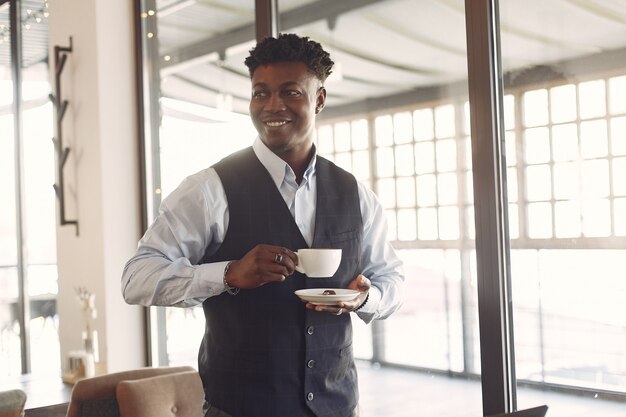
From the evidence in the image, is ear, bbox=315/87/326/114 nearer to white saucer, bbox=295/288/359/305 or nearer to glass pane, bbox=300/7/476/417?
white saucer, bbox=295/288/359/305

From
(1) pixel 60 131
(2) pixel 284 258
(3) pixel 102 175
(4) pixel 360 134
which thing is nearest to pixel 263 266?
(2) pixel 284 258

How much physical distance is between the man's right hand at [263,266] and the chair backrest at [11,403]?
2.78 feet

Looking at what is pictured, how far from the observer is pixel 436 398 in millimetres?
2676

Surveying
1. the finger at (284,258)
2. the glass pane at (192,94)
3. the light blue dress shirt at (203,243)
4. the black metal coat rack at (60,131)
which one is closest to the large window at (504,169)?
the glass pane at (192,94)

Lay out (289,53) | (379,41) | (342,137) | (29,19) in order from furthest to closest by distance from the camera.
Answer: (29,19) → (342,137) → (379,41) → (289,53)

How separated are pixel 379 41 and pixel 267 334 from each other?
1.45 m

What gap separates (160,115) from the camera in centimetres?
399

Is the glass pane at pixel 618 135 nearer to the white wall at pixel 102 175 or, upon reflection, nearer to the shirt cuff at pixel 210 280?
the shirt cuff at pixel 210 280

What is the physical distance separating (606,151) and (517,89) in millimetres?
349

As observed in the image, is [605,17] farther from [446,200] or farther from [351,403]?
[351,403]

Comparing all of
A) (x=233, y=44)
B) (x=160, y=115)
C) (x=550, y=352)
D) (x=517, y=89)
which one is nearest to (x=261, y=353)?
(x=550, y=352)

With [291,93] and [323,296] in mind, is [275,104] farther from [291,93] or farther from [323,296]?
[323,296]

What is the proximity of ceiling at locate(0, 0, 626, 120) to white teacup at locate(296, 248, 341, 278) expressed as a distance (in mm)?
1094

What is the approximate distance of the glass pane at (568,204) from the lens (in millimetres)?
2149
